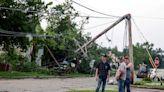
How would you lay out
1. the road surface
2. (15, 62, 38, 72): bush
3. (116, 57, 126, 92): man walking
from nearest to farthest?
A: (116, 57, 126, 92): man walking → the road surface → (15, 62, 38, 72): bush

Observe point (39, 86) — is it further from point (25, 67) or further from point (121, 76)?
point (25, 67)

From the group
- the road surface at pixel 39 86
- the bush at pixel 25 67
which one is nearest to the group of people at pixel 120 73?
the road surface at pixel 39 86

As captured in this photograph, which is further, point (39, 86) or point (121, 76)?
point (39, 86)

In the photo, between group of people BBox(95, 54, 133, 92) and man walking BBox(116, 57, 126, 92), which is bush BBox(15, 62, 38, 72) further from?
man walking BBox(116, 57, 126, 92)

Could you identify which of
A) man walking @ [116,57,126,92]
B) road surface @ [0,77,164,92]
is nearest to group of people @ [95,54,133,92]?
man walking @ [116,57,126,92]

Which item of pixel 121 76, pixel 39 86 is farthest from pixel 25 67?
pixel 121 76

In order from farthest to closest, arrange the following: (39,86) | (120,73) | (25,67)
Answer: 1. (25,67)
2. (39,86)
3. (120,73)

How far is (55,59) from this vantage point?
55594mm

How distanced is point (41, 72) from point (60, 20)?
12395mm

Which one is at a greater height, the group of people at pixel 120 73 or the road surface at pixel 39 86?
the group of people at pixel 120 73

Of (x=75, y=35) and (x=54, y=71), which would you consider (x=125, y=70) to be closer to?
(x=54, y=71)

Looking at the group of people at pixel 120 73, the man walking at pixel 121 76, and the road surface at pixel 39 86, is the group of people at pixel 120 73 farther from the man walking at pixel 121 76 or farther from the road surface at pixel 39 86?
the road surface at pixel 39 86

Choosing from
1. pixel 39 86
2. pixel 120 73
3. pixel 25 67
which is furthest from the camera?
pixel 25 67

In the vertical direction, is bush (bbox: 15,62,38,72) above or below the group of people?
below
